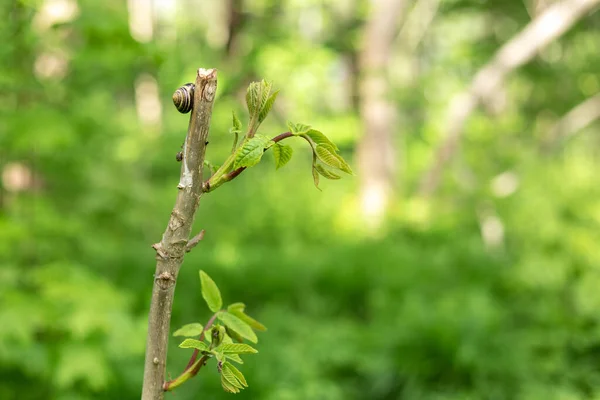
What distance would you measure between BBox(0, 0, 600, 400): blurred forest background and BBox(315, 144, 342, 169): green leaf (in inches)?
87.7

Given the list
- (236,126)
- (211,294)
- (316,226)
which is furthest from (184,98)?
(316,226)

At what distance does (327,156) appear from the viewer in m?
0.90

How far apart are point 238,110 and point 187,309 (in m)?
1.98

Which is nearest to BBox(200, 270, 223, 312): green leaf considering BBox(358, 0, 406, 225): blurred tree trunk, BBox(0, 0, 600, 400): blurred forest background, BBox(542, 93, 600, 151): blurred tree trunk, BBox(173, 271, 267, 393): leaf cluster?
Answer: BBox(173, 271, 267, 393): leaf cluster

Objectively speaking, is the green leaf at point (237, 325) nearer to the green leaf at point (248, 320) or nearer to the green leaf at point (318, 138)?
the green leaf at point (248, 320)

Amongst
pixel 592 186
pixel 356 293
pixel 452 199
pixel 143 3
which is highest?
pixel 143 3

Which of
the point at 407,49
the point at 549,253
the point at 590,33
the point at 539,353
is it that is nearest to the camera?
the point at 539,353

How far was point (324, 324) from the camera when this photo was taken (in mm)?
5441

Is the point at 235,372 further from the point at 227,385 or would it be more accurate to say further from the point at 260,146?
the point at 260,146

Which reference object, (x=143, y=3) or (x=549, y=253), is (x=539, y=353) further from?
(x=143, y=3)

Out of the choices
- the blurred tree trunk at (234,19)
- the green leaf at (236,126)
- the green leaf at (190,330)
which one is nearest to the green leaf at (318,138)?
the green leaf at (236,126)

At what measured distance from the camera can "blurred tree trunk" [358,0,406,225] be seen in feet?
27.0

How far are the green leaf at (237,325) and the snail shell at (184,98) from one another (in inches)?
15.4

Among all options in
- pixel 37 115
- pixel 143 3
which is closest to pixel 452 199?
pixel 37 115
